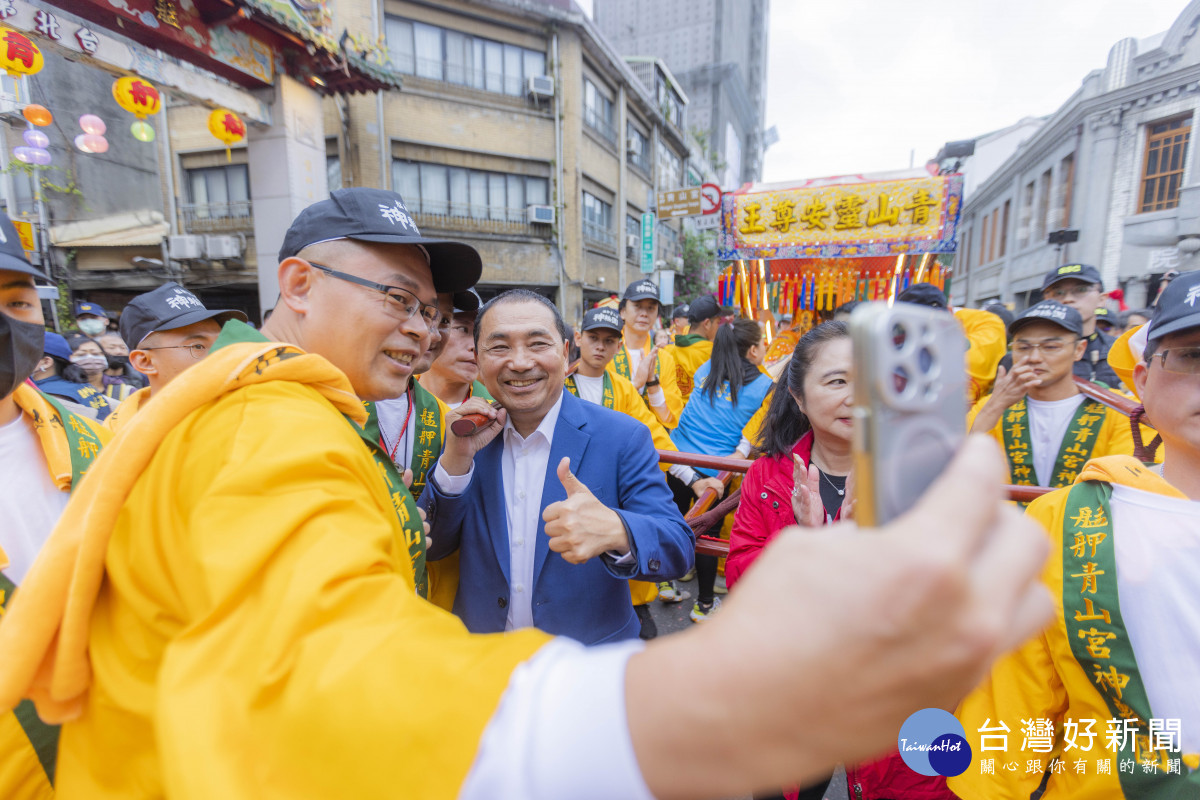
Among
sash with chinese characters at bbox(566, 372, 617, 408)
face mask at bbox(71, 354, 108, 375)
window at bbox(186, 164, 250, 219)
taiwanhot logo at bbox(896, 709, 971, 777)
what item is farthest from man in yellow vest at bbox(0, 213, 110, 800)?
window at bbox(186, 164, 250, 219)

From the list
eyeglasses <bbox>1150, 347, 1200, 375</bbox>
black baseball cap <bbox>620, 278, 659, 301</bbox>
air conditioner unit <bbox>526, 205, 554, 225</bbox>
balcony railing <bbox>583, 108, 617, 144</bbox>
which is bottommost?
eyeglasses <bbox>1150, 347, 1200, 375</bbox>

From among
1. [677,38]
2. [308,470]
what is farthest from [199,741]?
[677,38]

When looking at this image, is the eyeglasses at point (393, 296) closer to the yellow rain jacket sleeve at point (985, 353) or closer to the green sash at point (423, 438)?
the green sash at point (423, 438)

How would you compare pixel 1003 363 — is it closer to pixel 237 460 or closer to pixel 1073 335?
pixel 1073 335

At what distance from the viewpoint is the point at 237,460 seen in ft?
2.59

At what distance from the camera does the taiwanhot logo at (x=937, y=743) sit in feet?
5.82

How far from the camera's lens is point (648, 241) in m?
20.0

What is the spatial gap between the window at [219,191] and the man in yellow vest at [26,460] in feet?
48.4

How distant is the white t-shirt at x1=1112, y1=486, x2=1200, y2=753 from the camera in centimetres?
141

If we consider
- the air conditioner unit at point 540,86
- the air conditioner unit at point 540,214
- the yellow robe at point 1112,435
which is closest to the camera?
the yellow robe at point 1112,435

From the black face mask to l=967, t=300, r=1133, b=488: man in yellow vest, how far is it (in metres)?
4.32

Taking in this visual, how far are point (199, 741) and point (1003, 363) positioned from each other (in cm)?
544

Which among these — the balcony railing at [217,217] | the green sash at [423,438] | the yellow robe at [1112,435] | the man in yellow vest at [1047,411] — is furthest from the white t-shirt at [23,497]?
the balcony railing at [217,217]

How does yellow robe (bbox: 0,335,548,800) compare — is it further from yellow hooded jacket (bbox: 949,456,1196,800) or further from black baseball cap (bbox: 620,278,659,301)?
black baseball cap (bbox: 620,278,659,301)
